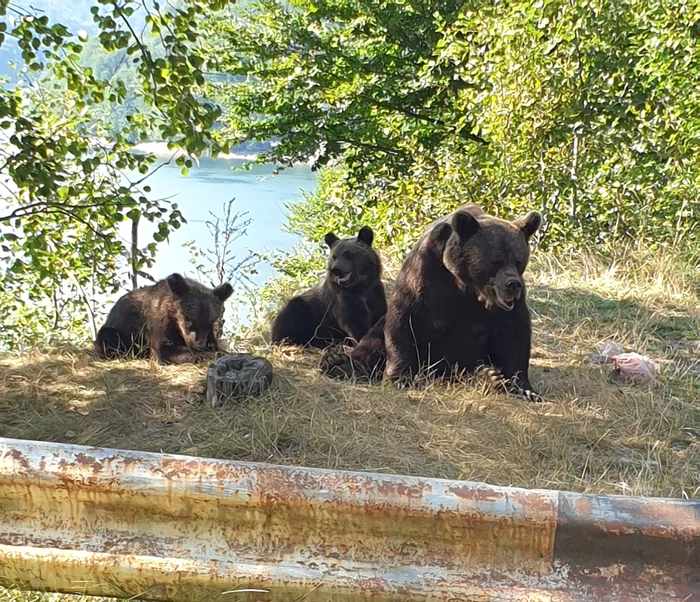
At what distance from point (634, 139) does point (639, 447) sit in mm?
6598

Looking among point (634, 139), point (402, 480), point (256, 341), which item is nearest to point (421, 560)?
point (402, 480)

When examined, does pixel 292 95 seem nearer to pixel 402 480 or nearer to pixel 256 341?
pixel 256 341

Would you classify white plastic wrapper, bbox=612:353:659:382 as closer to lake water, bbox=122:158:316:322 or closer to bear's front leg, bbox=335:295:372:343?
bear's front leg, bbox=335:295:372:343

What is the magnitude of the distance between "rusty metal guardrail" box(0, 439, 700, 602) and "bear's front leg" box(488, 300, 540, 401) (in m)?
2.70

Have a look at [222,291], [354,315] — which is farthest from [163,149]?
[354,315]

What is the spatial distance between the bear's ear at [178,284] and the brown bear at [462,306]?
1.79 meters

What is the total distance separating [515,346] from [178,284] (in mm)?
3021

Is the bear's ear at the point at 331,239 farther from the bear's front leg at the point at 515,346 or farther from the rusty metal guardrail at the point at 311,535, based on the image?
the rusty metal guardrail at the point at 311,535

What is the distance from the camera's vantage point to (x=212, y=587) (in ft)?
7.07

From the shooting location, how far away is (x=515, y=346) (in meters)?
5.00

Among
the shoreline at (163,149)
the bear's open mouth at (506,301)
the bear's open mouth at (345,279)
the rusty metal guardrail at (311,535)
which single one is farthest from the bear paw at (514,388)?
the rusty metal guardrail at (311,535)

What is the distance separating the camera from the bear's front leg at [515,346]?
4.90 meters

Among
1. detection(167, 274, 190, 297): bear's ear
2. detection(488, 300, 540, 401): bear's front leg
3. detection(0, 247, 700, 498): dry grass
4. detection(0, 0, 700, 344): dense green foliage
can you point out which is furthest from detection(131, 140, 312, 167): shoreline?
detection(488, 300, 540, 401): bear's front leg

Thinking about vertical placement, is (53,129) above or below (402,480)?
above
